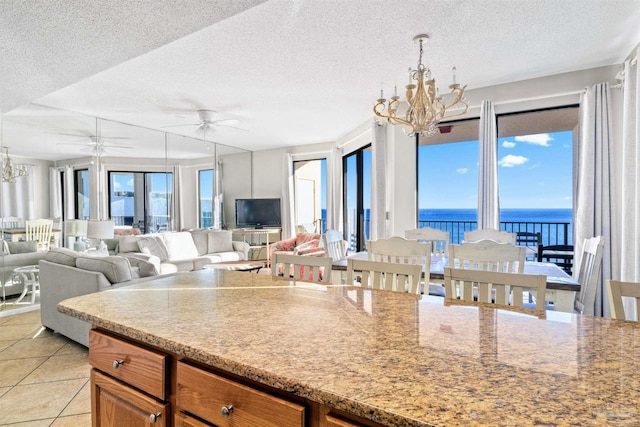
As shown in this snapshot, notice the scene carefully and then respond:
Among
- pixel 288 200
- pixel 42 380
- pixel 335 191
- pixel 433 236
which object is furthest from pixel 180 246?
pixel 433 236

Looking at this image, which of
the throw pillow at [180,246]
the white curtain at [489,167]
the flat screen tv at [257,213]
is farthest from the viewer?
the flat screen tv at [257,213]

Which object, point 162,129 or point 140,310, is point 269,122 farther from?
point 140,310

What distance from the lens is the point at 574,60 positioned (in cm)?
326

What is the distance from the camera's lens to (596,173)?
337 cm

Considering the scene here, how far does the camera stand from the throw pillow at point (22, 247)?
4.52m

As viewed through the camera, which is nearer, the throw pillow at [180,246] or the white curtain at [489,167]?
the white curtain at [489,167]

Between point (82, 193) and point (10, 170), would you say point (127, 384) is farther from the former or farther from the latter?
point (82, 193)

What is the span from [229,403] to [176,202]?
20.5 ft

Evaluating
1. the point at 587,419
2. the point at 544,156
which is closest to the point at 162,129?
the point at 587,419

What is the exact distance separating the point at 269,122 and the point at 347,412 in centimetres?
530

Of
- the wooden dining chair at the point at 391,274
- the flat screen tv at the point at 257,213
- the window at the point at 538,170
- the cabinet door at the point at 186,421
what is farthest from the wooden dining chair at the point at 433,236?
the flat screen tv at the point at 257,213

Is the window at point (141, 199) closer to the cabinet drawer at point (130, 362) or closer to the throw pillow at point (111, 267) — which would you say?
the throw pillow at point (111, 267)

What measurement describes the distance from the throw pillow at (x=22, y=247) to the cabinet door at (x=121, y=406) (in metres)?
4.69

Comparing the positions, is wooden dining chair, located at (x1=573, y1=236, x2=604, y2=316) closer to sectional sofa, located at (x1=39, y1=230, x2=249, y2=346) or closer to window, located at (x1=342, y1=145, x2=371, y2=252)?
sectional sofa, located at (x1=39, y1=230, x2=249, y2=346)
